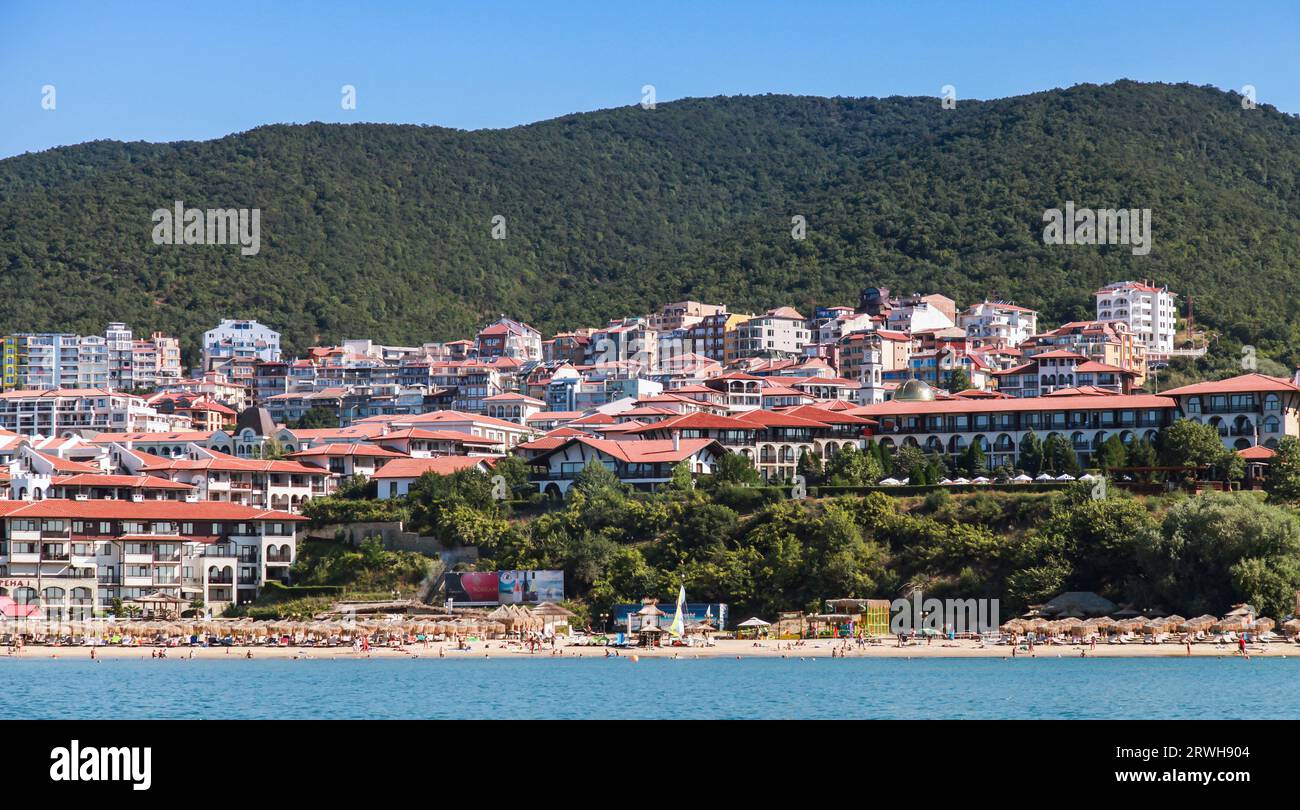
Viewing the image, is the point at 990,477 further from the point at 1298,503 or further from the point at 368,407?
the point at 368,407

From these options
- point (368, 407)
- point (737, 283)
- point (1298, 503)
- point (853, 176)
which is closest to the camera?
point (1298, 503)

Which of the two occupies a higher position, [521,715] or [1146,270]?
[1146,270]

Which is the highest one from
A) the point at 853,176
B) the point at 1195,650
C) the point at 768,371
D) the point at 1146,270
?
the point at 853,176

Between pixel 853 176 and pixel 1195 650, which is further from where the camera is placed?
pixel 853 176

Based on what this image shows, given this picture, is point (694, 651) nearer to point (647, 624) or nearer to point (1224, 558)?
point (647, 624)

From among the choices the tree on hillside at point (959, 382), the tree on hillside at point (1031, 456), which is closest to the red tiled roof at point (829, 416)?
the tree on hillside at point (1031, 456)

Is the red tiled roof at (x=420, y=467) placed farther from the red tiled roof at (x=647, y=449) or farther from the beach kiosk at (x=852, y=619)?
the beach kiosk at (x=852, y=619)

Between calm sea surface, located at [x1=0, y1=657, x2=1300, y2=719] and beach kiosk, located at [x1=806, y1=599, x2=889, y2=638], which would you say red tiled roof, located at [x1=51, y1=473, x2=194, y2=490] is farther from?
beach kiosk, located at [x1=806, y1=599, x2=889, y2=638]

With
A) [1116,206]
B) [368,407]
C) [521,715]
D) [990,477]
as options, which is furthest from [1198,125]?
[521,715]

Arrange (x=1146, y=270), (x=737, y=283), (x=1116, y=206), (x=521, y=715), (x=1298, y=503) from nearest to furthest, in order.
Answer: (x=521, y=715), (x=1298, y=503), (x=1146, y=270), (x=1116, y=206), (x=737, y=283)
